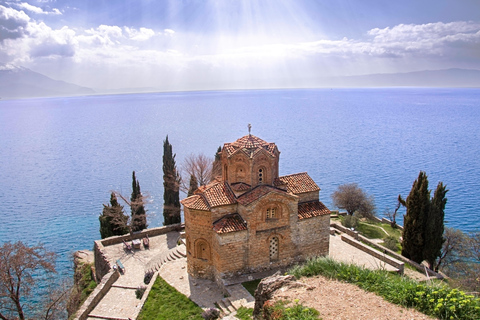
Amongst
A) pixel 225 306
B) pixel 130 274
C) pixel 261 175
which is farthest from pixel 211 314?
pixel 130 274

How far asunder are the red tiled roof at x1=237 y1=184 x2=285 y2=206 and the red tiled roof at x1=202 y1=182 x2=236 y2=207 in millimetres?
675

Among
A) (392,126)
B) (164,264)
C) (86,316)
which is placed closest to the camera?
(86,316)

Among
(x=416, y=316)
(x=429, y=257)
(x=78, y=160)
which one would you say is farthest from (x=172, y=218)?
(x=78, y=160)

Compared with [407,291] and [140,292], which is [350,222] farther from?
[407,291]

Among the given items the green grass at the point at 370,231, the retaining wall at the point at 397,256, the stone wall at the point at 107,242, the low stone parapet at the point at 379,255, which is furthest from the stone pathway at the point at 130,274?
the green grass at the point at 370,231

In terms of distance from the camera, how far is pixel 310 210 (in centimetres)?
2183

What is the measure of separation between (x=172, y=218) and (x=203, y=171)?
7027 mm

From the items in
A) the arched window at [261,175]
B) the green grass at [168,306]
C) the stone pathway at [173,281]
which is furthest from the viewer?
the arched window at [261,175]

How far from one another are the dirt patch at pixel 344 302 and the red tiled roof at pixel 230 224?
6475 mm

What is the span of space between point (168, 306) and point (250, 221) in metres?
6.50

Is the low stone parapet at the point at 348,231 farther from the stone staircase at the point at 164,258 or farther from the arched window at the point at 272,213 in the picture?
the stone staircase at the point at 164,258

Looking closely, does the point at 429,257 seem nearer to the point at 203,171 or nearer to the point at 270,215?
the point at 270,215

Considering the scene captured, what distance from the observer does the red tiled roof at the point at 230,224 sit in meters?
19.4

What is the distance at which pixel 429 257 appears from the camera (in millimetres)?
24391
